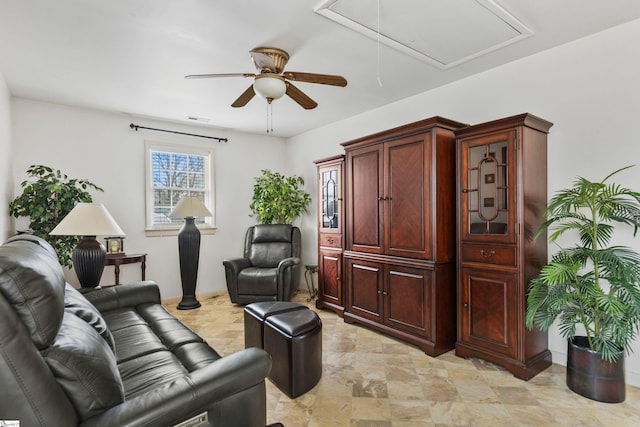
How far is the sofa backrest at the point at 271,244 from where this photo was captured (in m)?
4.70

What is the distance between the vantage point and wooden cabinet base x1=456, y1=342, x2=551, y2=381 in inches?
95.9

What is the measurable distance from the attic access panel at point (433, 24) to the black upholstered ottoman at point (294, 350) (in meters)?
2.10

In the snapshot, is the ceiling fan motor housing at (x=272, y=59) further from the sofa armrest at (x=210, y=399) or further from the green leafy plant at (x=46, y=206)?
the green leafy plant at (x=46, y=206)

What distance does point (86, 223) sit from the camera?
2.60 meters

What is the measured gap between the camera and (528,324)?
2.29 m

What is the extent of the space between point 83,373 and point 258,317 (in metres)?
1.51

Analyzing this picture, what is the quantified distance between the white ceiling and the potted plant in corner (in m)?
1.19

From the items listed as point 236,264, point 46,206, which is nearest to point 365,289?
point 236,264

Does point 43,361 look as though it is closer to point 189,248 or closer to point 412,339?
point 412,339

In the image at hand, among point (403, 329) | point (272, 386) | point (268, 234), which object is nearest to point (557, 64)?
point (403, 329)

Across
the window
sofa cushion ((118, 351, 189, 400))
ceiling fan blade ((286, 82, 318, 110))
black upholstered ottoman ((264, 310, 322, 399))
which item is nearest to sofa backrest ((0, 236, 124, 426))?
sofa cushion ((118, 351, 189, 400))

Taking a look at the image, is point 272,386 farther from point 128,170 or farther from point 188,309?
point 128,170

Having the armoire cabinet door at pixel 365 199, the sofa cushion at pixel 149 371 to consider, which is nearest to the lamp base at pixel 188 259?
the armoire cabinet door at pixel 365 199

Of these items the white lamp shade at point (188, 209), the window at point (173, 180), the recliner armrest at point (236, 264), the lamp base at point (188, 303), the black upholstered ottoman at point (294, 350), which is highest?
the window at point (173, 180)
